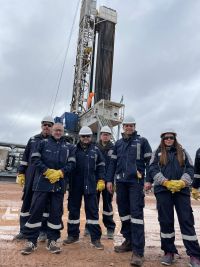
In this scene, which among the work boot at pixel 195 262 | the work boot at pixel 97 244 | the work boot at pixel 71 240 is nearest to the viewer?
the work boot at pixel 195 262

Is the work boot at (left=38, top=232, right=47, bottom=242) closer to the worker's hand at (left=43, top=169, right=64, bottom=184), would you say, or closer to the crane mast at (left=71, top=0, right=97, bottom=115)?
the worker's hand at (left=43, top=169, right=64, bottom=184)

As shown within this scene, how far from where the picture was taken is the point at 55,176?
4.18 metres

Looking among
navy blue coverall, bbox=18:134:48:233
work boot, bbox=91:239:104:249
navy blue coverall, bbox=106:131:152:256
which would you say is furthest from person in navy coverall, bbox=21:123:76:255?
navy blue coverall, bbox=106:131:152:256

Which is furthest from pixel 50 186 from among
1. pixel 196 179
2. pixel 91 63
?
pixel 91 63

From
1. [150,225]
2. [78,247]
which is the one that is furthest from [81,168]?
[150,225]

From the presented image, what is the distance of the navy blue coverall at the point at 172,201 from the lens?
3.75m

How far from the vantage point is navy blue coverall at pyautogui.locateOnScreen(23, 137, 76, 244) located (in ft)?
13.6

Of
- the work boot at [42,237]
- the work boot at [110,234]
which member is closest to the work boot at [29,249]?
the work boot at [42,237]

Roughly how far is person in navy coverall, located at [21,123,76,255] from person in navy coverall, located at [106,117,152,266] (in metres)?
0.74

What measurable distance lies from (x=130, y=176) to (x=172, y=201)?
0.65 meters

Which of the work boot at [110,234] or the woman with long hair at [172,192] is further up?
the woman with long hair at [172,192]

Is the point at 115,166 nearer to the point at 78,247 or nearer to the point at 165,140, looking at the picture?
the point at 165,140

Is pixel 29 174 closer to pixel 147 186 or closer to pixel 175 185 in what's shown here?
pixel 147 186

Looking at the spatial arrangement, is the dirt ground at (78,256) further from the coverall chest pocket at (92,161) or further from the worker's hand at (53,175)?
the coverall chest pocket at (92,161)
